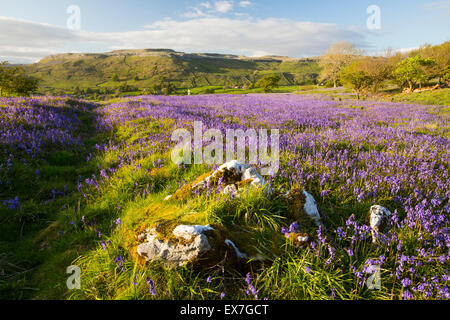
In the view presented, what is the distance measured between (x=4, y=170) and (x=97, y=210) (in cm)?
258

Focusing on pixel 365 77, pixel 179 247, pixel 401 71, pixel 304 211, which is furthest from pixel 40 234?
pixel 401 71

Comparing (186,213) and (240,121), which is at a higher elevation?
(240,121)

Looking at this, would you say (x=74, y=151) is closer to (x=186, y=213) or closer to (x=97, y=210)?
(x=97, y=210)

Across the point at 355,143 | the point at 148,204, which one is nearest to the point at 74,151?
the point at 148,204

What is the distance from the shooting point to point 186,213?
8.70ft

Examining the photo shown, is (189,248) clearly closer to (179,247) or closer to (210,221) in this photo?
(179,247)

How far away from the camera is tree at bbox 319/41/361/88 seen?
7821cm

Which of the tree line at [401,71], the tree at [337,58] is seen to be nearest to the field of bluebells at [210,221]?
the tree line at [401,71]

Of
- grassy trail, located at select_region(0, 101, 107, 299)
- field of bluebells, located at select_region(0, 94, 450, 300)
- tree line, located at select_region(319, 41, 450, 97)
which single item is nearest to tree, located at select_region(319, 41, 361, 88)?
tree line, located at select_region(319, 41, 450, 97)

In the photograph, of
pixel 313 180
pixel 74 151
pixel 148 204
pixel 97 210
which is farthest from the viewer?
pixel 74 151

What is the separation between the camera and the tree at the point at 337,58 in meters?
78.2

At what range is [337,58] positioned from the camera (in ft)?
260
